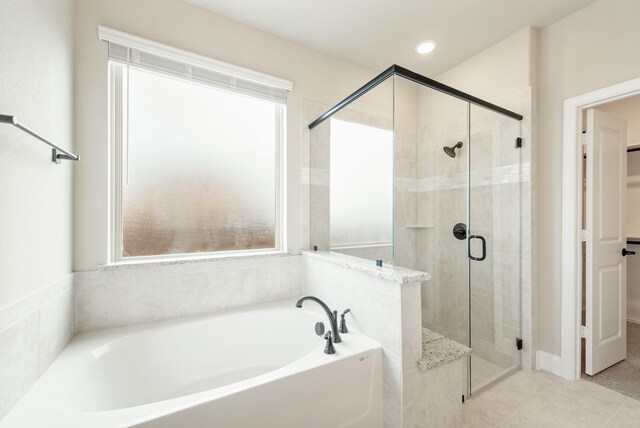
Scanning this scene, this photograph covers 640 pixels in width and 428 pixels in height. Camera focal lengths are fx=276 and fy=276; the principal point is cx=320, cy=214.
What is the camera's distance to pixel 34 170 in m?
1.18

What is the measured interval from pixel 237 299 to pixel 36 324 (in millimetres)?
1068

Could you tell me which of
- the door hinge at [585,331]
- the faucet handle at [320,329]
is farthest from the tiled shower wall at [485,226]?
the faucet handle at [320,329]

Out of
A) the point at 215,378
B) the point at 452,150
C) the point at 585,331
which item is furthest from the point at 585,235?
the point at 215,378

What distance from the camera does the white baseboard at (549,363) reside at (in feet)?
6.75

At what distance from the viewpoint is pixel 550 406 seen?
5.62 feet

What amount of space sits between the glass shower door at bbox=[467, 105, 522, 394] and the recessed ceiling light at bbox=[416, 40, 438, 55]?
0.73m

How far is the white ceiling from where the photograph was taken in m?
1.90

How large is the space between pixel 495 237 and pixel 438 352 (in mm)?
1165

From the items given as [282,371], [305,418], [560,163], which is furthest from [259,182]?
[560,163]

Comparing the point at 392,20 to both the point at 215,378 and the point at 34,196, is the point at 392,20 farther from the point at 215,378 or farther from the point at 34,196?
the point at 215,378

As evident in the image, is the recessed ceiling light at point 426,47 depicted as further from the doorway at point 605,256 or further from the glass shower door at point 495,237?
the doorway at point 605,256

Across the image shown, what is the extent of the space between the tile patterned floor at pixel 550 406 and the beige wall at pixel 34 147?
2.30 meters

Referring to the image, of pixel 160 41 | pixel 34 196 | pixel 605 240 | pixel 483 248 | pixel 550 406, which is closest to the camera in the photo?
pixel 34 196

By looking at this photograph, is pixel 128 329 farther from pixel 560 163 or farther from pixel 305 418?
pixel 560 163
